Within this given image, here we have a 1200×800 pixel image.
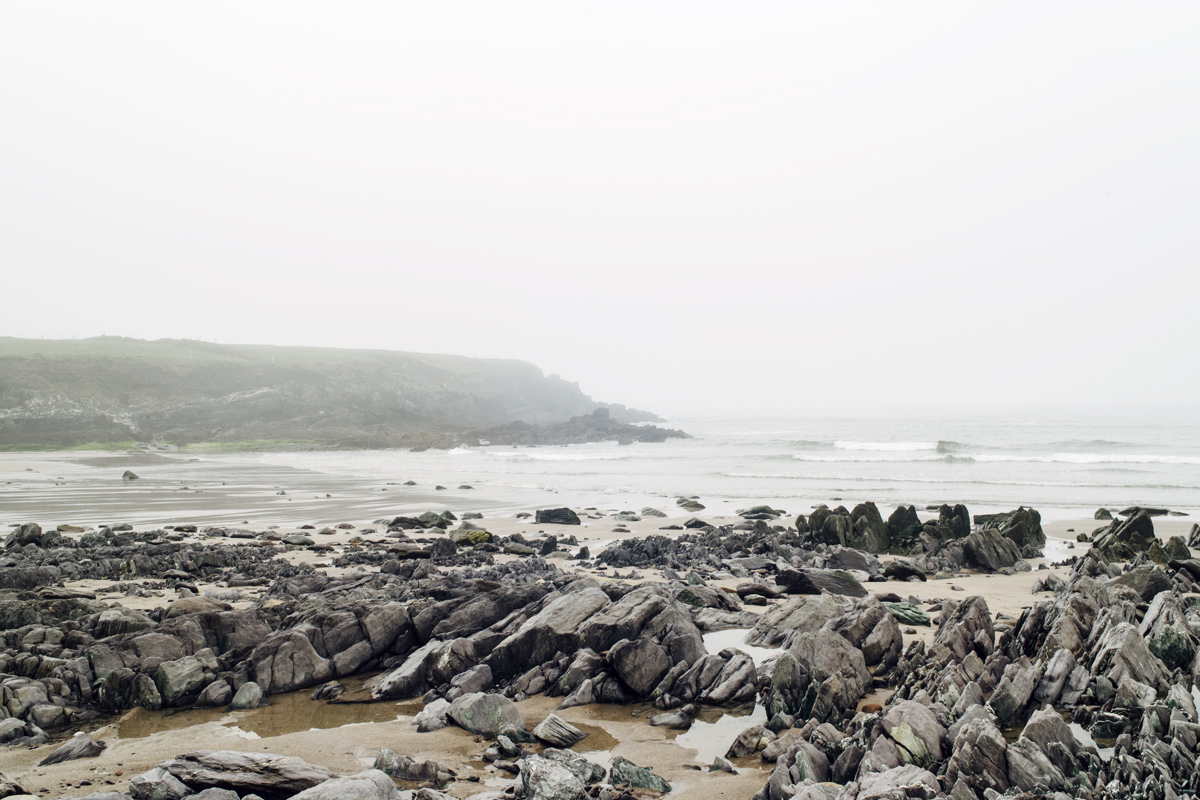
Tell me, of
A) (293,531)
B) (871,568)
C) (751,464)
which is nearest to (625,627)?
(871,568)

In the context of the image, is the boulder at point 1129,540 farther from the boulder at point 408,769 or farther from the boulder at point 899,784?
the boulder at point 408,769

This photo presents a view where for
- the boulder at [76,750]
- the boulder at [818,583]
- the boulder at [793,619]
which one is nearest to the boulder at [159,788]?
the boulder at [76,750]

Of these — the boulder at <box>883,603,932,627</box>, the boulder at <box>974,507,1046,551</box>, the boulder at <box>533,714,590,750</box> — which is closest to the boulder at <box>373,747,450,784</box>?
the boulder at <box>533,714,590,750</box>

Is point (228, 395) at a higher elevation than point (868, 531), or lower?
higher

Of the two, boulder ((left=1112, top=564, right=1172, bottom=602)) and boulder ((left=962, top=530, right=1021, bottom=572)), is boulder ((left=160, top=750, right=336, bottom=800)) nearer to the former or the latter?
boulder ((left=1112, top=564, right=1172, bottom=602))

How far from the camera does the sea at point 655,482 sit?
23.8 metres

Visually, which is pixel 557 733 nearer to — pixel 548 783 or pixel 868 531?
pixel 548 783

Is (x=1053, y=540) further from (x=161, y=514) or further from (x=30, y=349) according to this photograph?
(x=30, y=349)

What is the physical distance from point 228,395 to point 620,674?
97.9 metres

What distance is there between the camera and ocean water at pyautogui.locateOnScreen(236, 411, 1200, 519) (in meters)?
26.8

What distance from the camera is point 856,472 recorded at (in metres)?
38.8

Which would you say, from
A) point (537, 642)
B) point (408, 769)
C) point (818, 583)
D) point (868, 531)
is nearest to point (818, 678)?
point (537, 642)

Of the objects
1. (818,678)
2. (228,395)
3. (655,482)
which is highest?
(228,395)

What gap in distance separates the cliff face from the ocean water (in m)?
25.1
